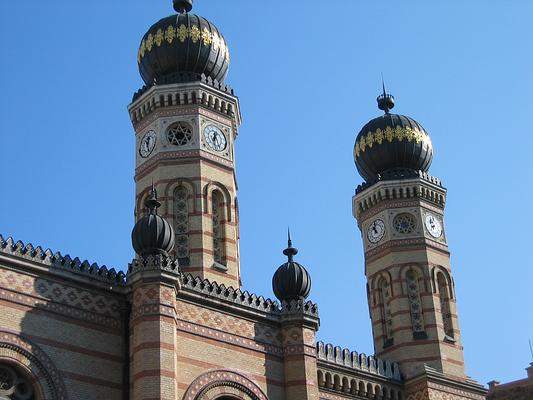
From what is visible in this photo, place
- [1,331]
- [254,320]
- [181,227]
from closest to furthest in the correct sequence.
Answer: [1,331], [254,320], [181,227]

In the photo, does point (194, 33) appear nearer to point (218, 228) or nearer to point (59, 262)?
point (218, 228)

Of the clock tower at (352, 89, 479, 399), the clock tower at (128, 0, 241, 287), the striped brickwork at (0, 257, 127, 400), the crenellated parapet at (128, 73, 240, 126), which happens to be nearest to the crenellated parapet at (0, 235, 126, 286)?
the striped brickwork at (0, 257, 127, 400)

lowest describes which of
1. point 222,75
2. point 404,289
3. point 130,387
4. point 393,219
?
point 130,387

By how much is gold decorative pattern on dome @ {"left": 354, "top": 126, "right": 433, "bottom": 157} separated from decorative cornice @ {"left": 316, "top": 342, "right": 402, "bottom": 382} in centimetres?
700

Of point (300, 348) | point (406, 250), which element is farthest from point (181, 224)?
point (406, 250)

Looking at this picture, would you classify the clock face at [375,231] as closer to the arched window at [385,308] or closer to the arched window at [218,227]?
the arched window at [385,308]

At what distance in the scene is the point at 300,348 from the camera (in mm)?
21203

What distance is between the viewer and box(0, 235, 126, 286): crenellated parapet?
1823cm

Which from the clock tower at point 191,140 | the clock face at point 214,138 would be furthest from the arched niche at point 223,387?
the clock face at point 214,138

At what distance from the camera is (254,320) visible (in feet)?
69.6

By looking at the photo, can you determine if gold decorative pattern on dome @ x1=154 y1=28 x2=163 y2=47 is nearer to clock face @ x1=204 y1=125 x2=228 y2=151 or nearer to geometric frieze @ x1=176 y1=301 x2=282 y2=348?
clock face @ x1=204 y1=125 x2=228 y2=151

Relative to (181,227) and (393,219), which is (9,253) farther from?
(393,219)

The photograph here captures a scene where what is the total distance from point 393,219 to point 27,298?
13.2 metres

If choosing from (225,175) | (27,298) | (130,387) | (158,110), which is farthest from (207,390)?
(158,110)
